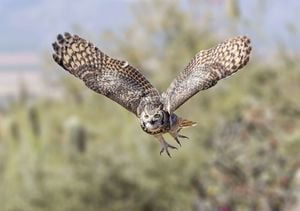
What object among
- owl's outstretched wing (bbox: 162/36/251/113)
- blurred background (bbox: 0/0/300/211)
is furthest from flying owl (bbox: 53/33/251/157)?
blurred background (bbox: 0/0/300/211)

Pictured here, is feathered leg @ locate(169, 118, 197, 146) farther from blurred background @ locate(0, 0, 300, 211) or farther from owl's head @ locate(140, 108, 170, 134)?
blurred background @ locate(0, 0, 300, 211)

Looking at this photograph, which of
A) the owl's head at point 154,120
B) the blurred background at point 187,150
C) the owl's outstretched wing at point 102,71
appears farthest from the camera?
the blurred background at point 187,150

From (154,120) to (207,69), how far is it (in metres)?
0.20

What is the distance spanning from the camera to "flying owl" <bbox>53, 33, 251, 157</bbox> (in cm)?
147

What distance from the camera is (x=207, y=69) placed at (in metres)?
1.59

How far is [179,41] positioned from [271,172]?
66.3ft

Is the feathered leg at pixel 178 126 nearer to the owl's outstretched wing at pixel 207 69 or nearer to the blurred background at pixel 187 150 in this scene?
the owl's outstretched wing at pixel 207 69

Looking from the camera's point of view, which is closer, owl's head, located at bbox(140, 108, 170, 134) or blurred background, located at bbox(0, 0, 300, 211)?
owl's head, located at bbox(140, 108, 170, 134)

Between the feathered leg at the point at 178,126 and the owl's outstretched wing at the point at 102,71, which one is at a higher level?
the owl's outstretched wing at the point at 102,71

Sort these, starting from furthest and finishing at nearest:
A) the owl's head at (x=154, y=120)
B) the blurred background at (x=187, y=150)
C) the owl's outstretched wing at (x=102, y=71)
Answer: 1. the blurred background at (x=187, y=150)
2. the owl's outstretched wing at (x=102, y=71)
3. the owl's head at (x=154, y=120)

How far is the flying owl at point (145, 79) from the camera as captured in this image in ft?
4.82

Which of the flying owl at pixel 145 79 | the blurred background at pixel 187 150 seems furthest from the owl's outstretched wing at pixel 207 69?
the blurred background at pixel 187 150

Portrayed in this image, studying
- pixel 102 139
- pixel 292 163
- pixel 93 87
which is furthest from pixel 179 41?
pixel 93 87

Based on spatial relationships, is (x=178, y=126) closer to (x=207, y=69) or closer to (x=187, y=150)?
(x=207, y=69)
